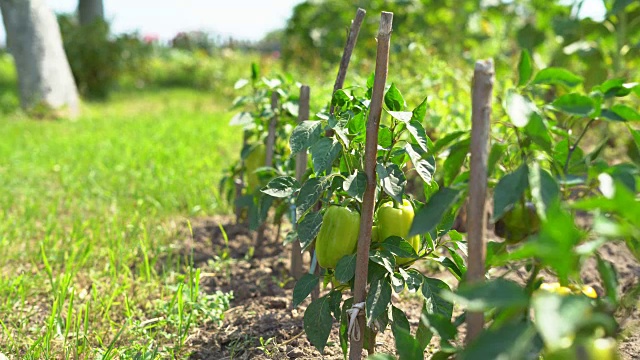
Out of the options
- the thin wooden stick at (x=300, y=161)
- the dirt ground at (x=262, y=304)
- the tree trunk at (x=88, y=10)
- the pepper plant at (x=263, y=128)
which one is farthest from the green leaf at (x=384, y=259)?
the tree trunk at (x=88, y=10)

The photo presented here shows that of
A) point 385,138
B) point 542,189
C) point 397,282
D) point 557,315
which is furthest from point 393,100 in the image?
point 557,315

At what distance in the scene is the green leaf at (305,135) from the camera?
143 centimetres

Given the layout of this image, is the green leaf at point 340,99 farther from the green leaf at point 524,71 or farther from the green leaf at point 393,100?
the green leaf at point 524,71

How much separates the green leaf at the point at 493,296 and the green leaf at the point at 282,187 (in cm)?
78

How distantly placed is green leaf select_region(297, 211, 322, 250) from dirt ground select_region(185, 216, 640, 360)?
1.41ft

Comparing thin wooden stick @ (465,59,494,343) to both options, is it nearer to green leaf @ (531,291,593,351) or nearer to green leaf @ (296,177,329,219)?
green leaf @ (531,291,593,351)

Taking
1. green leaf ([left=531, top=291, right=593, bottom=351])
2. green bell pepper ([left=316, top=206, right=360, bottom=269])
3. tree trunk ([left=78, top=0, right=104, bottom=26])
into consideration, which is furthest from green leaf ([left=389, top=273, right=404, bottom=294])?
tree trunk ([left=78, top=0, right=104, bottom=26])

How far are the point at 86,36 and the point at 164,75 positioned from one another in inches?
92.6

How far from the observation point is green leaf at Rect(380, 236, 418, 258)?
142 cm

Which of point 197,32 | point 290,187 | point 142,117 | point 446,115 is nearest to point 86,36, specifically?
point 142,117

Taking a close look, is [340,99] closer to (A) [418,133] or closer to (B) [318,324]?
(A) [418,133]

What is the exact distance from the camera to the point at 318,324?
1515mm

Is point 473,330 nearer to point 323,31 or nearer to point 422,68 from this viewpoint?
point 422,68

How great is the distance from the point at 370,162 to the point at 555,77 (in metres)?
0.41
